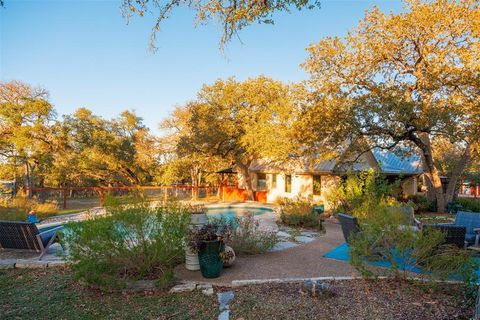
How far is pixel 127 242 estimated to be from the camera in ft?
15.5

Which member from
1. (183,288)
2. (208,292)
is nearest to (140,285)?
(183,288)

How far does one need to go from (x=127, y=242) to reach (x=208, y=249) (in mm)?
1227

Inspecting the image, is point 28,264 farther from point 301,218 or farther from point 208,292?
point 301,218

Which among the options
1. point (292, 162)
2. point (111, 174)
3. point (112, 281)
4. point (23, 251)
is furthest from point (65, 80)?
point (111, 174)

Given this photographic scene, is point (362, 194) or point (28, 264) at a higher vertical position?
point (362, 194)

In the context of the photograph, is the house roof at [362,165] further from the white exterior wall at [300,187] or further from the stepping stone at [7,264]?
the stepping stone at [7,264]

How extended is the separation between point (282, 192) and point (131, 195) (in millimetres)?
16197

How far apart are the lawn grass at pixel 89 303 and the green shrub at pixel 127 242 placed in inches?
9.8

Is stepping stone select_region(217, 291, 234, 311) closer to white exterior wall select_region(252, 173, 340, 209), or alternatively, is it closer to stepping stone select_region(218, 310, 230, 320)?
stepping stone select_region(218, 310, 230, 320)

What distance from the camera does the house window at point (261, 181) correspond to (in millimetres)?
22375

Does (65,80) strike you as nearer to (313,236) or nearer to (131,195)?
(131,195)

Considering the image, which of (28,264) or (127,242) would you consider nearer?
(127,242)

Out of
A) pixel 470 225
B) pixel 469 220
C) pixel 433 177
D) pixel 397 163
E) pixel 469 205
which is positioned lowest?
pixel 469 205

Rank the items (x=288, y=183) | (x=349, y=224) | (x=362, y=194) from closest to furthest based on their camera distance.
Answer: (x=349, y=224) < (x=362, y=194) < (x=288, y=183)
